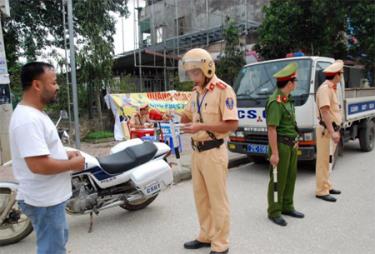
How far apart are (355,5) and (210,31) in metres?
7.93

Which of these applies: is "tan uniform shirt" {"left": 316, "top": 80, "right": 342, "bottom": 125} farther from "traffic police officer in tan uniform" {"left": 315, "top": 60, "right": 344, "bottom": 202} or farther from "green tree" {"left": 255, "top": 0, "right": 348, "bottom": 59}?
"green tree" {"left": 255, "top": 0, "right": 348, "bottom": 59}

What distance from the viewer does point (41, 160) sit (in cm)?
203

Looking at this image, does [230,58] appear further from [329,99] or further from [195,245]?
[195,245]

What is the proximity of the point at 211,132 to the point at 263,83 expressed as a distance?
340 cm

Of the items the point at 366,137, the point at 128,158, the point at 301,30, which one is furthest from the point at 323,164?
the point at 301,30

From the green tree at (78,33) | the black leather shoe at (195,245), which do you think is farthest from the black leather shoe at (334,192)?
the green tree at (78,33)

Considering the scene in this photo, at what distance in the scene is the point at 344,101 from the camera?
629 cm

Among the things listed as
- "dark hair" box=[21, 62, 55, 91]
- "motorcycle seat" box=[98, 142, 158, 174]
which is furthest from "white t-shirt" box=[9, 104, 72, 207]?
"motorcycle seat" box=[98, 142, 158, 174]

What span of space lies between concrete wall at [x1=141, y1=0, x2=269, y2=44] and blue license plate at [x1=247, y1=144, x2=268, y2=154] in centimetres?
1418

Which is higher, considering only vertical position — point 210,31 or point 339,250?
point 210,31

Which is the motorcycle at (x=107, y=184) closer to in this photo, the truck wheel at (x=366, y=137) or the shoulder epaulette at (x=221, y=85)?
the shoulder epaulette at (x=221, y=85)

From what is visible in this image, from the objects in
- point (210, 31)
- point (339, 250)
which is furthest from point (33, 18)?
point (339, 250)

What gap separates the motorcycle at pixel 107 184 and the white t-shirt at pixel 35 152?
1.35m

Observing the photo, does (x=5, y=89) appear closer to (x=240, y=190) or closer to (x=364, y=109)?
(x=240, y=190)
